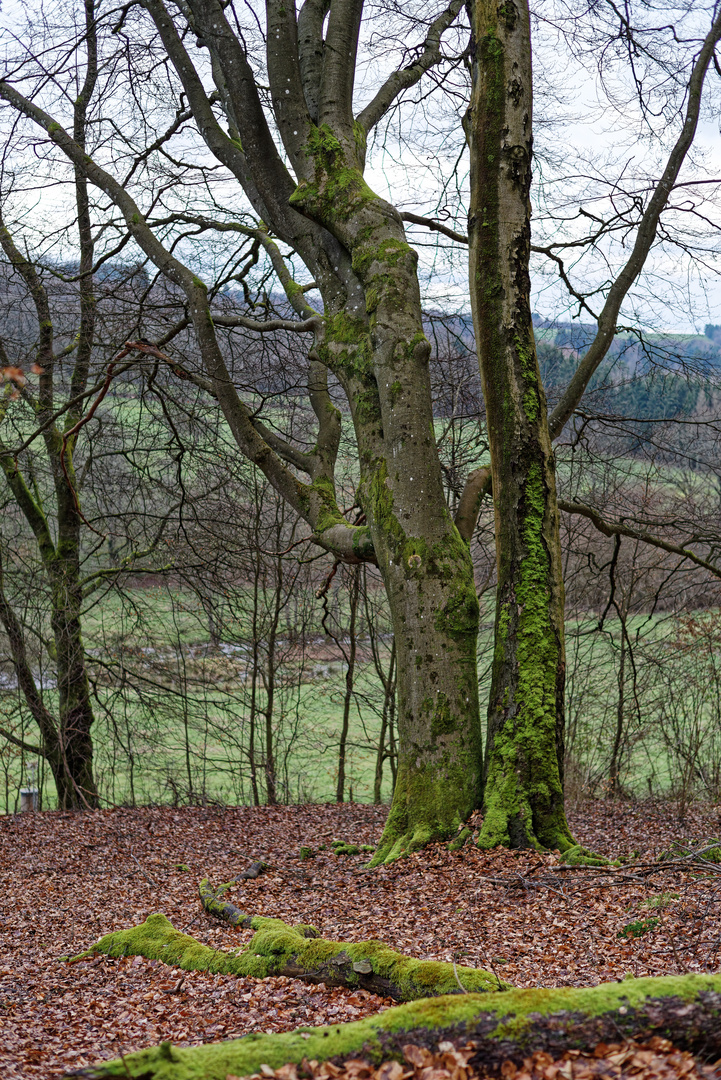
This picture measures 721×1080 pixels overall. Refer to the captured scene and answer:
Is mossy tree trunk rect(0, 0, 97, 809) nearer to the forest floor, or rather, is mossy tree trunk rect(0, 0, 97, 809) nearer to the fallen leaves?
the forest floor

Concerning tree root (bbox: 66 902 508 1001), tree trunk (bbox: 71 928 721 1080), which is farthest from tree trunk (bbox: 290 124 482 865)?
tree trunk (bbox: 71 928 721 1080)

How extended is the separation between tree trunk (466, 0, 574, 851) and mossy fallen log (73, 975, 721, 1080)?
328 centimetres

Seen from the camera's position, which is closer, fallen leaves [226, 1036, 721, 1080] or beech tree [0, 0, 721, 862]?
fallen leaves [226, 1036, 721, 1080]

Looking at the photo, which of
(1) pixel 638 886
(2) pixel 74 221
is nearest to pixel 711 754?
(1) pixel 638 886

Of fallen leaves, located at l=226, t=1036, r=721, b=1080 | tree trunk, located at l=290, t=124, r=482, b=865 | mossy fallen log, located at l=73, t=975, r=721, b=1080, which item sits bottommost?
fallen leaves, located at l=226, t=1036, r=721, b=1080

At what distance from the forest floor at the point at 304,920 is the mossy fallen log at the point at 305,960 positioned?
60 millimetres

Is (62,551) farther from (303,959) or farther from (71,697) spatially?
(303,959)

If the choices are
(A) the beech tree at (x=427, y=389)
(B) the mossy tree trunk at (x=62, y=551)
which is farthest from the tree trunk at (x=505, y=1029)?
(B) the mossy tree trunk at (x=62, y=551)

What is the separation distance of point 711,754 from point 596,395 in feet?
17.5

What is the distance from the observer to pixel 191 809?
999 cm

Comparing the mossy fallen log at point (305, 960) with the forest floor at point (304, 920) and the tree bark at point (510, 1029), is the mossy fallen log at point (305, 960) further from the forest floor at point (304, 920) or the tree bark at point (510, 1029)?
the tree bark at point (510, 1029)

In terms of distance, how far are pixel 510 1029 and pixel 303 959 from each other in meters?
1.48

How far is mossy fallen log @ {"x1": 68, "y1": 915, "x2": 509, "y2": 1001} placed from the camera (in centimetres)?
262

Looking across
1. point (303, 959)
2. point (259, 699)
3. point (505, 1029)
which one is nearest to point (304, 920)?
point (303, 959)
